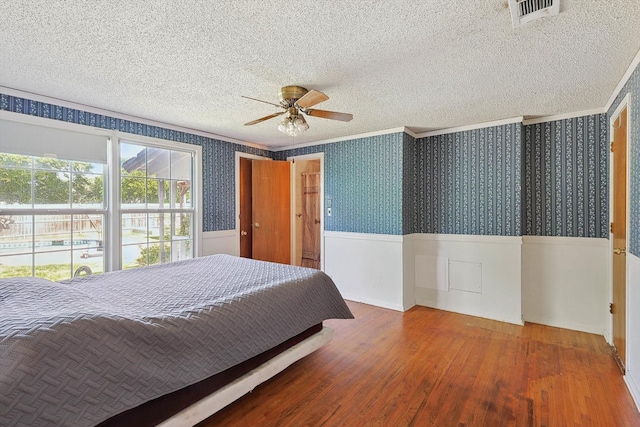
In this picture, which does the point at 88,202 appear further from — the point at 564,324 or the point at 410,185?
the point at 564,324

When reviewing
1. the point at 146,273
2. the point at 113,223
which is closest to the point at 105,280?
the point at 146,273

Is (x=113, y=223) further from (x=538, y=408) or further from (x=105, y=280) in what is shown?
(x=538, y=408)

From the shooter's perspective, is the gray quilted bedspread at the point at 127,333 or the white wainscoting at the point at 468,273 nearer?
the gray quilted bedspread at the point at 127,333

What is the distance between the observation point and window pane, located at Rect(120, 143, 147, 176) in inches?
130

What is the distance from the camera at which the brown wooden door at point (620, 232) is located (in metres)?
2.39

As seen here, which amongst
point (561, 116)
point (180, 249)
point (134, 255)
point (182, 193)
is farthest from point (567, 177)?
point (134, 255)

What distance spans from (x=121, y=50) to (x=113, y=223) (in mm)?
1939

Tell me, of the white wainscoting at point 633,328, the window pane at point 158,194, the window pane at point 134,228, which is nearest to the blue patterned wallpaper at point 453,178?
the window pane at point 158,194

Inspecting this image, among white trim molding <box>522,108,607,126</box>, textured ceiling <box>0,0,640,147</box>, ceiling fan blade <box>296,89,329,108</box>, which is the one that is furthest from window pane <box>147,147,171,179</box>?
white trim molding <box>522,108,607,126</box>

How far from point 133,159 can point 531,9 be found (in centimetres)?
370

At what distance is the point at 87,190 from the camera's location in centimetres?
306

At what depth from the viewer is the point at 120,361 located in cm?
135

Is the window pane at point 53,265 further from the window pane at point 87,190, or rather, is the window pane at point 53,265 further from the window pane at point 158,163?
the window pane at point 158,163

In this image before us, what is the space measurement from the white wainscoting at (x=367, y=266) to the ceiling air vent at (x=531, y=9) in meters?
2.59
